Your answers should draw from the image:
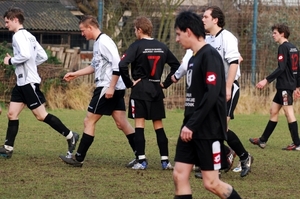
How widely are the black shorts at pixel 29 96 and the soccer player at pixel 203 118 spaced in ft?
13.7

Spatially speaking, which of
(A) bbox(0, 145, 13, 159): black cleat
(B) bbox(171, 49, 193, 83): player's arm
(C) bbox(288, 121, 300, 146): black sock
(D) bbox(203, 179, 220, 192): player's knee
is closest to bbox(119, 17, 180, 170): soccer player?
A: (B) bbox(171, 49, 193, 83): player's arm

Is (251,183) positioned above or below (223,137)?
below

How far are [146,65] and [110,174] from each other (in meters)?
1.44

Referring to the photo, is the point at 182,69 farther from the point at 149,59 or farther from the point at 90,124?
the point at 90,124

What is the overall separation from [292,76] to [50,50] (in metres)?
9.66

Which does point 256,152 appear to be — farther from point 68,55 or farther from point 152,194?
point 68,55

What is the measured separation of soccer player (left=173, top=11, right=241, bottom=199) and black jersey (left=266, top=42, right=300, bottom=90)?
5592mm

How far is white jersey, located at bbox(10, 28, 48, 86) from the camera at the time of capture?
9.74 meters

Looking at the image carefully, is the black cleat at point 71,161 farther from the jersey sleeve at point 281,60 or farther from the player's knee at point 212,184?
the jersey sleeve at point 281,60

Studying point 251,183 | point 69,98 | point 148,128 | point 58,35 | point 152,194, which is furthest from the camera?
point 58,35

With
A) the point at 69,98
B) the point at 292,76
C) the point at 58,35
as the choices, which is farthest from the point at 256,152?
the point at 58,35

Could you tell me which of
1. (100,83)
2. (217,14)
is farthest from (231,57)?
(100,83)

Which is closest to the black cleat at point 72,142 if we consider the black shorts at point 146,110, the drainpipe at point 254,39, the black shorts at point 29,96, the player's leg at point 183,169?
the black shorts at point 29,96

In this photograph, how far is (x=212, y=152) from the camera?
Result: 6.10 meters
